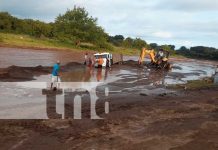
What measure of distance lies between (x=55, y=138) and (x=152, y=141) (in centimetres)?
298

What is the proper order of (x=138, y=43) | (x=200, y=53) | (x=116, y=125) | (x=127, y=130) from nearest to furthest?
(x=127, y=130) → (x=116, y=125) → (x=138, y=43) → (x=200, y=53)

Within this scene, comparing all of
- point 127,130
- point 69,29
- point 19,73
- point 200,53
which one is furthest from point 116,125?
point 200,53

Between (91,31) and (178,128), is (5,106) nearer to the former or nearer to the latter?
(178,128)

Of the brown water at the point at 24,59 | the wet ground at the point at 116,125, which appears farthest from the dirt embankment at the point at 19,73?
the wet ground at the point at 116,125

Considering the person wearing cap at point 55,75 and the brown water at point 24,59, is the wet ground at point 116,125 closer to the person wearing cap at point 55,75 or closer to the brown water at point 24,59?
the person wearing cap at point 55,75

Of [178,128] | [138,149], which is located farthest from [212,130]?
[138,149]

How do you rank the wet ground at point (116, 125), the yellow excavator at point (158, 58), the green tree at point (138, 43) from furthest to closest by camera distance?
the green tree at point (138, 43)
the yellow excavator at point (158, 58)
the wet ground at point (116, 125)

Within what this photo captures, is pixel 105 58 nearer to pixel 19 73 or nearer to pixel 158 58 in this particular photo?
pixel 158 58

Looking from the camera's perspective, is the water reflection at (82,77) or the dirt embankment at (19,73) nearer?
the dirt embankment at (19,73)

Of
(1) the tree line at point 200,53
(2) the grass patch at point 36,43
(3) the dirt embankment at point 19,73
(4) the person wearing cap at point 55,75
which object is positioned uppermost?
(2) the grass patch at point 36,43

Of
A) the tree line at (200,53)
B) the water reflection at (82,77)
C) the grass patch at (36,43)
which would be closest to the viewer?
the water reflection at (82,77)

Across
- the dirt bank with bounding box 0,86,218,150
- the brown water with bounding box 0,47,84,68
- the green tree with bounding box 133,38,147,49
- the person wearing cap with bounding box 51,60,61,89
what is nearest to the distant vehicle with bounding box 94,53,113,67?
the brown water with bounding box 0,47,84,68

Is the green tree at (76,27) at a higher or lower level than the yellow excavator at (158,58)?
higher

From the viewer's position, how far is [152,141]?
1212 cm
